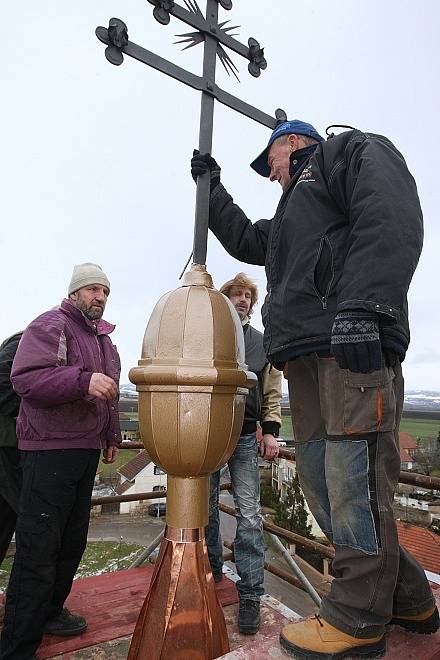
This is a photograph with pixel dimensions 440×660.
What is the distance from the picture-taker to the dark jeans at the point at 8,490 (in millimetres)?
2172

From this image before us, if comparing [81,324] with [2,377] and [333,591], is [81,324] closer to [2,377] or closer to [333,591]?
[2,377]

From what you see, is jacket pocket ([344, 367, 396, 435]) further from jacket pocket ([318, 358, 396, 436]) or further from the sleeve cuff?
the sleeve cuff

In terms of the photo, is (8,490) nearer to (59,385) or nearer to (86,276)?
(59,385)

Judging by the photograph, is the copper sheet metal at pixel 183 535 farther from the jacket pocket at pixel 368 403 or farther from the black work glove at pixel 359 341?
the black work glove at pixel 359 341

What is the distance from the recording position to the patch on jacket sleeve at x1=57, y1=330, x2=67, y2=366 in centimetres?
197

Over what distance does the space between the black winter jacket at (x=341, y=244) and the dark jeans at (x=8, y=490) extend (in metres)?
1.53

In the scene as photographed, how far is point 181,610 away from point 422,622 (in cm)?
70

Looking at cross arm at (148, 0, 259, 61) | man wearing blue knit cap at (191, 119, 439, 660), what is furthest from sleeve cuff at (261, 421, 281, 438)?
cross arm at (148, 0, 259, 61)

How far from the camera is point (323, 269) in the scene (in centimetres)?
134

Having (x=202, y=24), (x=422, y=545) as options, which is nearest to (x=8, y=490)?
(x=202, y=24)

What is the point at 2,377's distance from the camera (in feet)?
7.41

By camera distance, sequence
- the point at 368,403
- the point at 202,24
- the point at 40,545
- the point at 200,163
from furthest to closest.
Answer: the point at 40,545 < the point at 202,24 < the point at 200,163 < the point at 368,403

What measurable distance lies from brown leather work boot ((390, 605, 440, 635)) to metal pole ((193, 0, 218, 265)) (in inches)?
48.6

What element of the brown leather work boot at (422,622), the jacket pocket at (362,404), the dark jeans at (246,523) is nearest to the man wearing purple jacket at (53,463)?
the dark jeans at (246,523)
